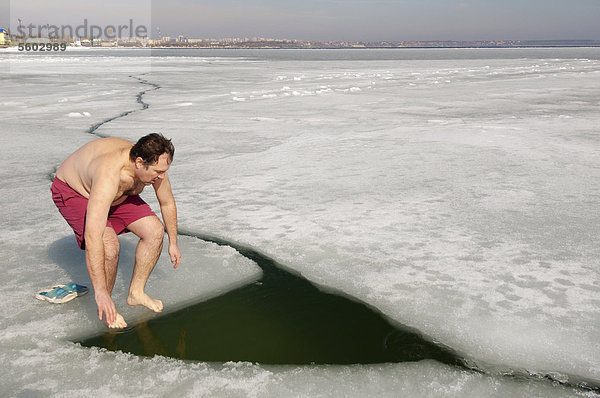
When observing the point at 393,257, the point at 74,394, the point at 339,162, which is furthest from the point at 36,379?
the point at 339,162

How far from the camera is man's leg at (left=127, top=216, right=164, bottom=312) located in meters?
2.66

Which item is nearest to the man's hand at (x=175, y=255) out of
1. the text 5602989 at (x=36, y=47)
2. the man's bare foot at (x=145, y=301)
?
the man's bare foot at (x=145, y=301)

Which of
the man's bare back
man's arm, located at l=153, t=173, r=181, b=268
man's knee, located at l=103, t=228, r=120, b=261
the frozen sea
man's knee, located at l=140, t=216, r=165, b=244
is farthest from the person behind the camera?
man's arm, located at l=153, t=173, r=181, b=268

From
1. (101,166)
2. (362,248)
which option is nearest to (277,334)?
(101,166)

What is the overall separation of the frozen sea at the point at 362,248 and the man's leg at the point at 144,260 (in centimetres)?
7

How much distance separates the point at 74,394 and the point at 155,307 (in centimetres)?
64

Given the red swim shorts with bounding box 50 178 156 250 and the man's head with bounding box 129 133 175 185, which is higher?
the man's head with bounding box 129 133 175 185

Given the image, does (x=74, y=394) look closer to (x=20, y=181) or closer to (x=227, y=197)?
(x=227, y=197)

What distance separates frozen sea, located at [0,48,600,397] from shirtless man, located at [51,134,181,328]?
0.71 ft

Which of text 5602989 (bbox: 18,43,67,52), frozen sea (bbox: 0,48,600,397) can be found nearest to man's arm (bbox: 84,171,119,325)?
frozen sea (bbox: 0,48,600,397)

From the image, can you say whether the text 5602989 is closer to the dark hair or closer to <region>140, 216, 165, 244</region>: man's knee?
<region>140, 216, 165, 244</region>: man's knee

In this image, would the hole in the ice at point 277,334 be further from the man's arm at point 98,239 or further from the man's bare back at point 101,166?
the man's bare back at point 101,166

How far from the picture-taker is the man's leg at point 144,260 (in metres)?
2.66

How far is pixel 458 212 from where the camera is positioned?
13.8 ft
